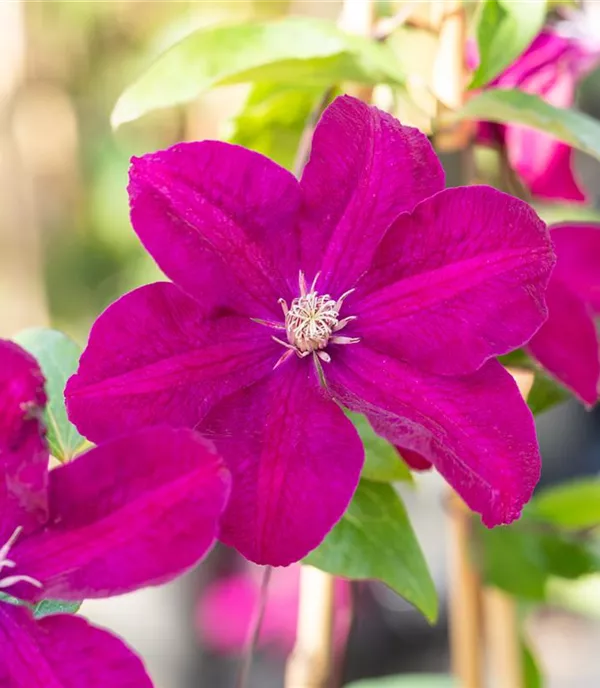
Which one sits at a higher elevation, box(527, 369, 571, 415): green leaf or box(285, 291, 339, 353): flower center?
box(285, 291, 339, 353): flower center

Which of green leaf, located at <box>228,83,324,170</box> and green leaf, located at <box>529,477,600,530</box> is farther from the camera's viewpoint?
green leaf, located at <box>529,477,600,530</box>

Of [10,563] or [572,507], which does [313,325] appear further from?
[572,507]

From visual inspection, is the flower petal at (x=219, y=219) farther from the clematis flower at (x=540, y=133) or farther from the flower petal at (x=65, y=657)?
the clematis flower at (x=540, y=133)

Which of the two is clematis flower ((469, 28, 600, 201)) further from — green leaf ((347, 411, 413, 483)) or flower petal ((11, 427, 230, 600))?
flower petal ((11, 427, 230, 600))

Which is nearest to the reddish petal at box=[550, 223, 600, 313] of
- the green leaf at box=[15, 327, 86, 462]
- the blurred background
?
the green leaf at box=[15, 327, 86, 462]

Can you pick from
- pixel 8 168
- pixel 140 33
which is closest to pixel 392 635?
pixel 8 168

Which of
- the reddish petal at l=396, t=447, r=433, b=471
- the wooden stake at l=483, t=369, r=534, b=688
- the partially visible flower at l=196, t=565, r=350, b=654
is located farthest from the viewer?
the partially visible flower at l=196, t=565, r=350, b=654
